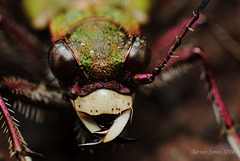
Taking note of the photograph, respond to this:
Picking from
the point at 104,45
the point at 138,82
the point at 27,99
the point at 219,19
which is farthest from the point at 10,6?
the point at 219,19

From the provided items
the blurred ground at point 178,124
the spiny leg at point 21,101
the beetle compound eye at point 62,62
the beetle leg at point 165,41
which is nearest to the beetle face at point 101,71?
the beetle compound eye at point 62,62

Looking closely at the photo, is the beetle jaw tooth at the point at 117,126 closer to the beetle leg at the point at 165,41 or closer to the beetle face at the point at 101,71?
the beetle face at the point at 101,71

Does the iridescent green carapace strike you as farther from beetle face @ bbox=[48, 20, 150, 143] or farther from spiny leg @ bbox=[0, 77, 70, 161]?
spiny leg @ bbox=[0, 77, 70, 161]

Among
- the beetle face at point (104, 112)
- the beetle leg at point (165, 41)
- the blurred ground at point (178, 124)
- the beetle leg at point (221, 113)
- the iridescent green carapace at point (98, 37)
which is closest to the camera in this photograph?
the beetle face at point (104, 112)

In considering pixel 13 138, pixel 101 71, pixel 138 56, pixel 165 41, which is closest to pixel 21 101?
pixel 13 138

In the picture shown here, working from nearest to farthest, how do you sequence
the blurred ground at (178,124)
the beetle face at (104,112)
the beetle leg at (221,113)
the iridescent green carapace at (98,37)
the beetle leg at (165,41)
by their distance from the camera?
1. the beetle face at (104,112)
2. the iridescent green carapace at (98,37)
3. the beetle leg at (221,113)
4. the blurred ground at (178,124)
5. the beetle leg at (165,41)

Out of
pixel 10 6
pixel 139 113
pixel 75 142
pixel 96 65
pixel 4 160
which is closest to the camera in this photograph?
pixel 96 65

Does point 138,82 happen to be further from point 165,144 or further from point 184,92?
point 184,92

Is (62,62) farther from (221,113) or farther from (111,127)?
(221,113)
